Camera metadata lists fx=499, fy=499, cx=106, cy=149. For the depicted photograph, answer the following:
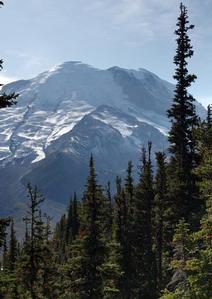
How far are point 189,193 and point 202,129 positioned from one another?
47.0 ft

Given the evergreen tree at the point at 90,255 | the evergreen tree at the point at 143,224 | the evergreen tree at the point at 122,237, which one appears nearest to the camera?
the evergreen tree at the point at 90,255

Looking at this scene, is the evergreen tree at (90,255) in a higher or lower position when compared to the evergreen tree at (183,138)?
lower

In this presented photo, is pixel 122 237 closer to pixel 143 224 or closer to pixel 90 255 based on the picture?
pixel 143 224

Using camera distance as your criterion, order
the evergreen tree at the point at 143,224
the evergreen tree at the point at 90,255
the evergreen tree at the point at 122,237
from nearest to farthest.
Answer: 1. the evergreen tree at the point at 90,255
2. the evergreen tree at the point at 122,237
3. the evergreen tree at the point at 143,224

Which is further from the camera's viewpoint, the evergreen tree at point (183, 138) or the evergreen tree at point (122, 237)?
the evergreen tree at point (122, 237)

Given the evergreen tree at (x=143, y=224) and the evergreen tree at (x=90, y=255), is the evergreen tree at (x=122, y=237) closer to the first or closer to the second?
the evergreen tree at (x=143, y=224)

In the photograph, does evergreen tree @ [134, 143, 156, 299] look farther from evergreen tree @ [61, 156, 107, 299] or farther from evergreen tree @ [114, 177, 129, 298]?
evergreen tree @ [61, 156, 107, 299]

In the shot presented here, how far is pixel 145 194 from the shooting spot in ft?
168

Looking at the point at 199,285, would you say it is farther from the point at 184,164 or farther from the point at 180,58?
the point at 180,58

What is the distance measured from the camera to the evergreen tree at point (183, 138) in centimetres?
3666

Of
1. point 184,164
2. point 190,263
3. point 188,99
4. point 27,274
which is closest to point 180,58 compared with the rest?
point 188,99

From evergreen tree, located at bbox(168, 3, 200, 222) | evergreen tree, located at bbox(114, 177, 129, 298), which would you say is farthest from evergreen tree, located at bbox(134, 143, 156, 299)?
evergreen tree, located at bbox(168, 3, 200, 222)

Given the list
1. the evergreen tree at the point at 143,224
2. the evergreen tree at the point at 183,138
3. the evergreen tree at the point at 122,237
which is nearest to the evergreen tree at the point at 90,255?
the evergreen tree at the point at 183,138

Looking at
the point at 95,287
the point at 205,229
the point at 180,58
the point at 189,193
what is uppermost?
the point at 180,58
